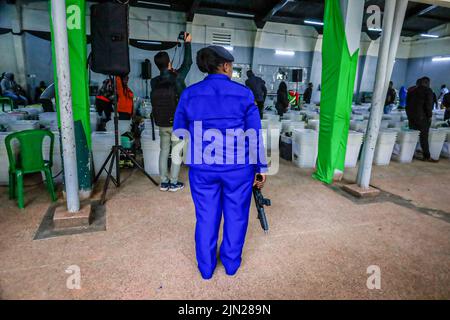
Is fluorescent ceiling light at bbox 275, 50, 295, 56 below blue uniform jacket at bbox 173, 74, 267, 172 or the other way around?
the other way around

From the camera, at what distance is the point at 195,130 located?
6.14 feet

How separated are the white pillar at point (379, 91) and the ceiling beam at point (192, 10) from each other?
9.30m

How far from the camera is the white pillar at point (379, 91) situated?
139 inches

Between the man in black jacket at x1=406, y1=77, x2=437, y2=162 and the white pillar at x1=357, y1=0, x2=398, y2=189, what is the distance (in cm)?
240

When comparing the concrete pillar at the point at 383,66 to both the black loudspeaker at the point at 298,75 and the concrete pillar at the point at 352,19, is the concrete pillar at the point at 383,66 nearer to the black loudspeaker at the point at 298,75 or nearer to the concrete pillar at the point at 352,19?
the concrete pillar at the point at 352,19

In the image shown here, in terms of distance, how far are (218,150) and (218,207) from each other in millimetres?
396

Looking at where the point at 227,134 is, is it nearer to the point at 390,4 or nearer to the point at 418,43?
the point at 390,4

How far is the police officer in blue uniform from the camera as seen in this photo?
5.88 ft

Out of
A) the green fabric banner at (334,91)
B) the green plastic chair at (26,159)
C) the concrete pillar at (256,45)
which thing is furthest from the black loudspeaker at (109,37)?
the concrete pillar at (256,45)

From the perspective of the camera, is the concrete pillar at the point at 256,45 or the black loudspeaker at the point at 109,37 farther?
the concrete pillar at the point at 256,45

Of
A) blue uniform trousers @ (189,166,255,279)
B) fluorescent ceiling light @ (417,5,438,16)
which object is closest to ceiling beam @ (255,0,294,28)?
fluorescent ceiling light @ (417,5,438,16)

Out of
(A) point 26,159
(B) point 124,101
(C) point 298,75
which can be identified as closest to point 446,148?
(B) point 124,101

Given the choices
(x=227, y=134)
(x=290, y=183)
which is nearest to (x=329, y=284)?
(x=227, y=134)

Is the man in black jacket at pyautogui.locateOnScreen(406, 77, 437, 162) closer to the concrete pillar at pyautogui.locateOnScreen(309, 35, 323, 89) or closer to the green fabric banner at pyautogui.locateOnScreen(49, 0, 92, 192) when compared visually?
the green fabric banner at pyautogui.locateOnScreen(49, 0, 92, 192)
